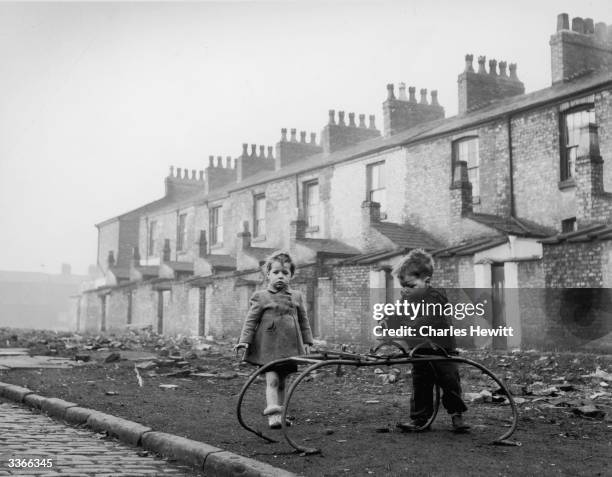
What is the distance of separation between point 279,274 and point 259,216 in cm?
2434

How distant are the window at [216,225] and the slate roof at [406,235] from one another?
13.0 m

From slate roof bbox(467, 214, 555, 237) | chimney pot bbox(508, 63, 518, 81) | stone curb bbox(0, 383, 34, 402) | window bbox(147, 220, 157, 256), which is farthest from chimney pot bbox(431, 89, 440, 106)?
stone curb bbox(0, 383, 34, 402)

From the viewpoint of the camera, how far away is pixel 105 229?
44.7 m

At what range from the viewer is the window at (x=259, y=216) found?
30000 millimetres

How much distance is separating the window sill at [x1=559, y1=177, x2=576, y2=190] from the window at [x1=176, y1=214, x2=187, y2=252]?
23259mm

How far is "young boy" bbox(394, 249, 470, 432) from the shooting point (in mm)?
5484

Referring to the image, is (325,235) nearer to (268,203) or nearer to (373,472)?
(268,203)

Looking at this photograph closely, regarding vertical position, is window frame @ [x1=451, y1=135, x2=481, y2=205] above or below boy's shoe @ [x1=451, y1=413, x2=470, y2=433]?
above

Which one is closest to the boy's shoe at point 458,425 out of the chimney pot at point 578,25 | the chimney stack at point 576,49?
the chimney stack at point 576,49

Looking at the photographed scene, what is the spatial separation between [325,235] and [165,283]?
32.2ft

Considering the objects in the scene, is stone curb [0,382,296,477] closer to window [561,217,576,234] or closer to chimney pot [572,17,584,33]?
window [561,217,576,234]

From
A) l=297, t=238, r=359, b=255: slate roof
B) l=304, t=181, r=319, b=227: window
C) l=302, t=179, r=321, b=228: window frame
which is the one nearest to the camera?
l=297, t=238, r=359, b=255: slate roof

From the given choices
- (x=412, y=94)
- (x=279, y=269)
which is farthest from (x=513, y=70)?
(x=279, y=269)

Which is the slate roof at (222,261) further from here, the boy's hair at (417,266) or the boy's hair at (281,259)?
the boy's hair at (417,266)
